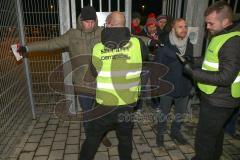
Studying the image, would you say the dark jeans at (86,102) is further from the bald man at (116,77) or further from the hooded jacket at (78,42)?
the bald man at (116,77)

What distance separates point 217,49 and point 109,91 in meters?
1.19

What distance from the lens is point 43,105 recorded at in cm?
512

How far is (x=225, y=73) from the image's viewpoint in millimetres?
2309

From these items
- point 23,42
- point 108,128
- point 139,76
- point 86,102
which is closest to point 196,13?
point 139,76

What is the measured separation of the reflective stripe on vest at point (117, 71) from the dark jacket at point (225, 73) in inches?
25.8

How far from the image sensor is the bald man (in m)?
2.47

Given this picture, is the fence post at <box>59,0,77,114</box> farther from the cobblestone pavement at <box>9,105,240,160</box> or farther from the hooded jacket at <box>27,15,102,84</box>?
the hooded jacket at <box>27,15,102,84</box>

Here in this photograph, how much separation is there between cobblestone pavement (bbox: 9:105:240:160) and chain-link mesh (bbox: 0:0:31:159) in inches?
10.0

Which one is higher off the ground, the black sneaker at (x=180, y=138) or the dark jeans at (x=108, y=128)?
the dark jeans at (x=108, y=128)

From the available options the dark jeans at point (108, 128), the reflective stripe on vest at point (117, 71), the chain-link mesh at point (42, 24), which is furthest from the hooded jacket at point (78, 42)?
the dark jeans at point (108, 128)

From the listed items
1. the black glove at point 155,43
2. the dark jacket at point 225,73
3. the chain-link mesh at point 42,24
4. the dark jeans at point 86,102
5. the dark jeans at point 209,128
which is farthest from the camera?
the chain-link mesh at point 42,24

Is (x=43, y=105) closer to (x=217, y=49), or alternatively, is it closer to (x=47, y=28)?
(x=47, y=28)

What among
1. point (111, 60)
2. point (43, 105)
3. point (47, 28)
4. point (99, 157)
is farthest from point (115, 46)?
point (43, 105)

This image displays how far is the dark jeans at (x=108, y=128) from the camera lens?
8.75ft
